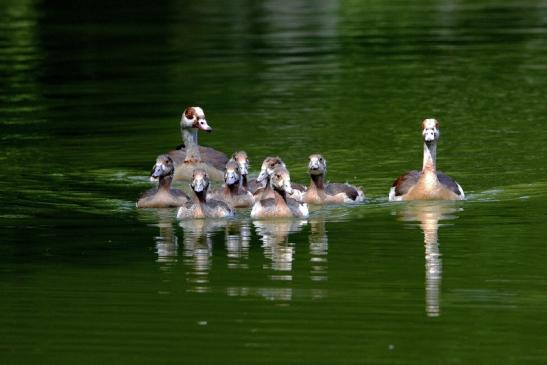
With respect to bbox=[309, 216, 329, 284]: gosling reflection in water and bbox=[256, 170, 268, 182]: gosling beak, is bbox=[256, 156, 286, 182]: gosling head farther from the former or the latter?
bbox=[309, 216, 329, 284]: gosling reflection in water

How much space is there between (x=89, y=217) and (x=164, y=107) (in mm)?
12608

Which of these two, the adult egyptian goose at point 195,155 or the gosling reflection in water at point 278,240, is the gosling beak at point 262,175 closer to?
the gosling reflection in water at point 278,240

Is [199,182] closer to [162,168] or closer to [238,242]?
[162,168]

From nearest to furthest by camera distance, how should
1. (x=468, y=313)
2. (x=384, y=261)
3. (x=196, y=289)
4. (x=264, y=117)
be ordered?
(x=468, y=313)
(x=196, y=289)
(x=384, y=261)
(x=264, y=117)

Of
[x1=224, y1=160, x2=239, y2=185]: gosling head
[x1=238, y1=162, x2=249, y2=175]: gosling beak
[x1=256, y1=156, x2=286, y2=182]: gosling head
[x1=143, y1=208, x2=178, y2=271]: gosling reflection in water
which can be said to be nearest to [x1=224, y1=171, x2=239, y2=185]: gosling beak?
[x1=224, y1=160, x2=239, y2=185]: gosling head

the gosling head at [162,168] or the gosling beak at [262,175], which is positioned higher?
the gosling head at [162,168]

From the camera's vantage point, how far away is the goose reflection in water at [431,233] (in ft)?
50.7

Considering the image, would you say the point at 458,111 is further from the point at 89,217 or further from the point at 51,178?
the point at 89,217

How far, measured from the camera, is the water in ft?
46.7

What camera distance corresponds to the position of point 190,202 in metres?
21.9

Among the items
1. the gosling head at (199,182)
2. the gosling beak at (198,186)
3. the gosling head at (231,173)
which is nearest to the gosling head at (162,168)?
the gosling head at (231,173)

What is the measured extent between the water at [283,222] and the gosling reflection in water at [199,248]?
0.04 metres

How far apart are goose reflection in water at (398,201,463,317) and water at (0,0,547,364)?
2.0 inches

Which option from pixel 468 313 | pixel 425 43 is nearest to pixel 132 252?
pixel 468 313
